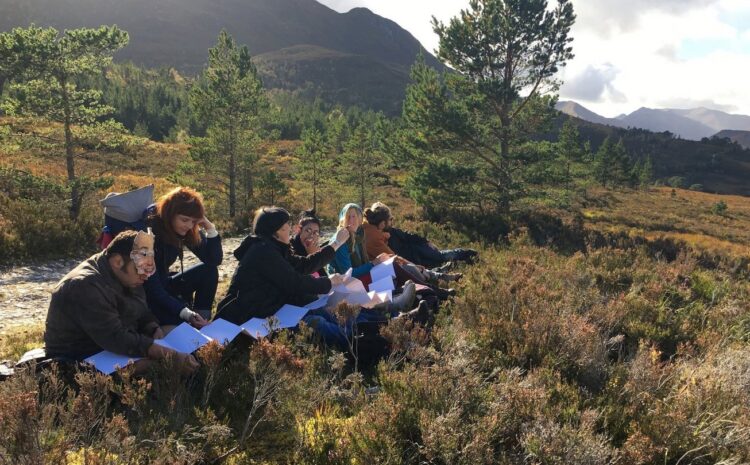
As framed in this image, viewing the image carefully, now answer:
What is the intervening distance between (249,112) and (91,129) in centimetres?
616

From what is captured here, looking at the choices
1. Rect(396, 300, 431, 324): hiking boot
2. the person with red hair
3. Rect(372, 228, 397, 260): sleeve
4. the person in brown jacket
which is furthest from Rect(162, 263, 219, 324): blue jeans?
Rect(372, 228, 397, 260): sleeve

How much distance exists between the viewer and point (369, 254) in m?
7.04

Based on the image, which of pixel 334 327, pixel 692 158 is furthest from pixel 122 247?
pixel 692 158

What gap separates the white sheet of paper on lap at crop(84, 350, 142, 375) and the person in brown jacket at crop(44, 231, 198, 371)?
0.22 feet

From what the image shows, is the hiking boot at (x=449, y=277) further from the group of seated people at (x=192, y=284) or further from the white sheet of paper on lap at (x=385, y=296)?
the white sheet of paper on lap at (x=385, y=296)

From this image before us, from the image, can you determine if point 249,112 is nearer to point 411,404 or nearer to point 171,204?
point 171,204

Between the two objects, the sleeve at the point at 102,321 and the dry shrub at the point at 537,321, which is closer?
the sleeve at the point at 102,321

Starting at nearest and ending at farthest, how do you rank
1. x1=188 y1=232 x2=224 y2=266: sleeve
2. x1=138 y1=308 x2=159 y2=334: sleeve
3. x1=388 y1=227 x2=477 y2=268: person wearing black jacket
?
1. x1=138 y1=308 x2=159 y2=334: sleeve
2. x1=188 y1=232 x2=224 y2=266: sleeve
3. x1=388 y1=227 x2=477 y2=268: person wearing black jacket

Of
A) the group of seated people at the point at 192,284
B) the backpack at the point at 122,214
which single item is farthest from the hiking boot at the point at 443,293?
the backpack at the point at 122,214

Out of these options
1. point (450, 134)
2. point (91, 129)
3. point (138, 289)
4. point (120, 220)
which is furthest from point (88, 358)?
point (450, 134)

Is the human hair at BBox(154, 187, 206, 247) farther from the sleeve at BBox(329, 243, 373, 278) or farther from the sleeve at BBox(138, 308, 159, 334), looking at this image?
the sleeve at BBox(329, 243, 373, 278)

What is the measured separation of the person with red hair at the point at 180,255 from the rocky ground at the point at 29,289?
8.59ft

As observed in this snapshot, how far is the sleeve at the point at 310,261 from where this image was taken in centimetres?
490

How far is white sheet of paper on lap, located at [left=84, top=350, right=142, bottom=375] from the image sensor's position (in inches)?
121
